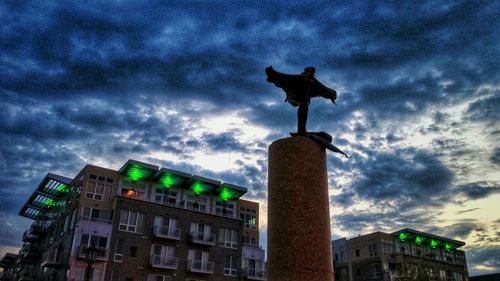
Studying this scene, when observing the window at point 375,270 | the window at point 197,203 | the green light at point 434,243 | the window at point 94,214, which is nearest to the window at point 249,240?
the window at point 197,203

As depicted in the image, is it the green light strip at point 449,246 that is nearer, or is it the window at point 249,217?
the window at point 249,217

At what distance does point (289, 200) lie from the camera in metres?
7.04

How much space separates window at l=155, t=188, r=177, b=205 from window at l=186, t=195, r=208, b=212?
1870mm

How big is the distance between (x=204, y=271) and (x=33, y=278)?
2195 cm

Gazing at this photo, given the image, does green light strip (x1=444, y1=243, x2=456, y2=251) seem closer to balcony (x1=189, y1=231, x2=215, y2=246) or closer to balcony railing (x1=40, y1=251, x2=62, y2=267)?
balcony (x1=189, y1=231, x2=215, y2=246)

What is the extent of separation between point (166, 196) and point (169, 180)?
75.6 inches

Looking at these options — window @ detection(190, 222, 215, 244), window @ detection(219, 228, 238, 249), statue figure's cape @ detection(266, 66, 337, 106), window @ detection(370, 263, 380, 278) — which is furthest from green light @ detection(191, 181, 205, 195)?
statue figure's cape @ detection(266, 66, 337, 106)

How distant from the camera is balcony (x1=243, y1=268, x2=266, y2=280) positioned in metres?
50.4

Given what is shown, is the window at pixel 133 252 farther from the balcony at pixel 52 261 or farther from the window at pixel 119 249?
the balcony at pixel 52 261

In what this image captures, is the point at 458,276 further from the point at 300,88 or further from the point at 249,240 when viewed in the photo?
the point at 300,88

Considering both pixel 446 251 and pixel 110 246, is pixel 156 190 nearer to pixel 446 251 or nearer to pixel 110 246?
pixel 110 246

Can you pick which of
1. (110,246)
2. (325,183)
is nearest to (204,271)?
(110,246)

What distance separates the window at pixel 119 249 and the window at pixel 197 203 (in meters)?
10.3

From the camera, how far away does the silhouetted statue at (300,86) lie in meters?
7.87
